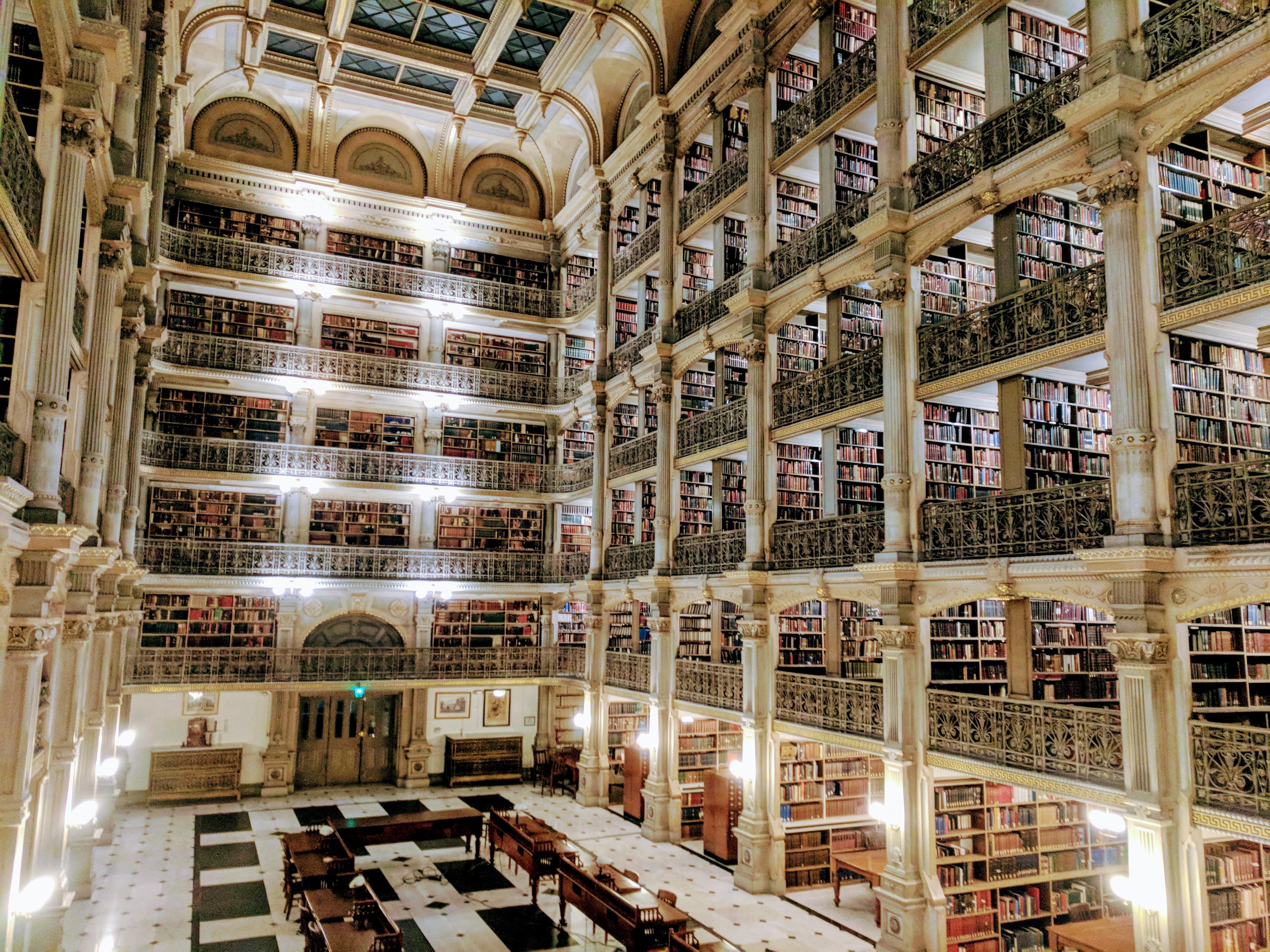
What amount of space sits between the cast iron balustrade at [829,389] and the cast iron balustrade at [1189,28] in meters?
3.57

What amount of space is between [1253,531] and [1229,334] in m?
2.31

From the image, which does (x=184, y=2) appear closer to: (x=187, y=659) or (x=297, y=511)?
(x=297, y=511)

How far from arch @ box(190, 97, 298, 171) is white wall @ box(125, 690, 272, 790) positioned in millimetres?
9744

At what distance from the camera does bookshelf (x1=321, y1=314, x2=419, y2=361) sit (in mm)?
17078

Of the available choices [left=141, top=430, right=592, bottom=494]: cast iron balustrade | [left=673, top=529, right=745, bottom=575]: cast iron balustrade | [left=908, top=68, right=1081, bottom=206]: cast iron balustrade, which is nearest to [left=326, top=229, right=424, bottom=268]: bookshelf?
[left=141, top=430, right=592, bottom=494]: cast iron balustrade

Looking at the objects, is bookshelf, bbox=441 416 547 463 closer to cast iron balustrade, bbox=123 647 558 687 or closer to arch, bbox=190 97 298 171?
cast iron balustrade, bbox=123 647 558 687

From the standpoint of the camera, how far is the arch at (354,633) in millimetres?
16453

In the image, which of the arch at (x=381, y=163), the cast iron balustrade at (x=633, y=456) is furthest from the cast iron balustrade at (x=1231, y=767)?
the arch at (x=381, y=163)

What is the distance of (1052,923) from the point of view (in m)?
9.12

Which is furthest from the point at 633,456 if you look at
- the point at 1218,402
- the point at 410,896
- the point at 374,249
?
the point at 1218,402

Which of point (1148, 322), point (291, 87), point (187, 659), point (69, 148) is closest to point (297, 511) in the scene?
point (187, 659)

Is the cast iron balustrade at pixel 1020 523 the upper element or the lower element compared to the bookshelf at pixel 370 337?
lower

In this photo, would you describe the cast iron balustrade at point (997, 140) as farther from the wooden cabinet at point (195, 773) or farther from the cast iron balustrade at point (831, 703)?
the wooden cabinet at point (195, 773)

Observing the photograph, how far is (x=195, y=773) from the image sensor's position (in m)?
15.2
